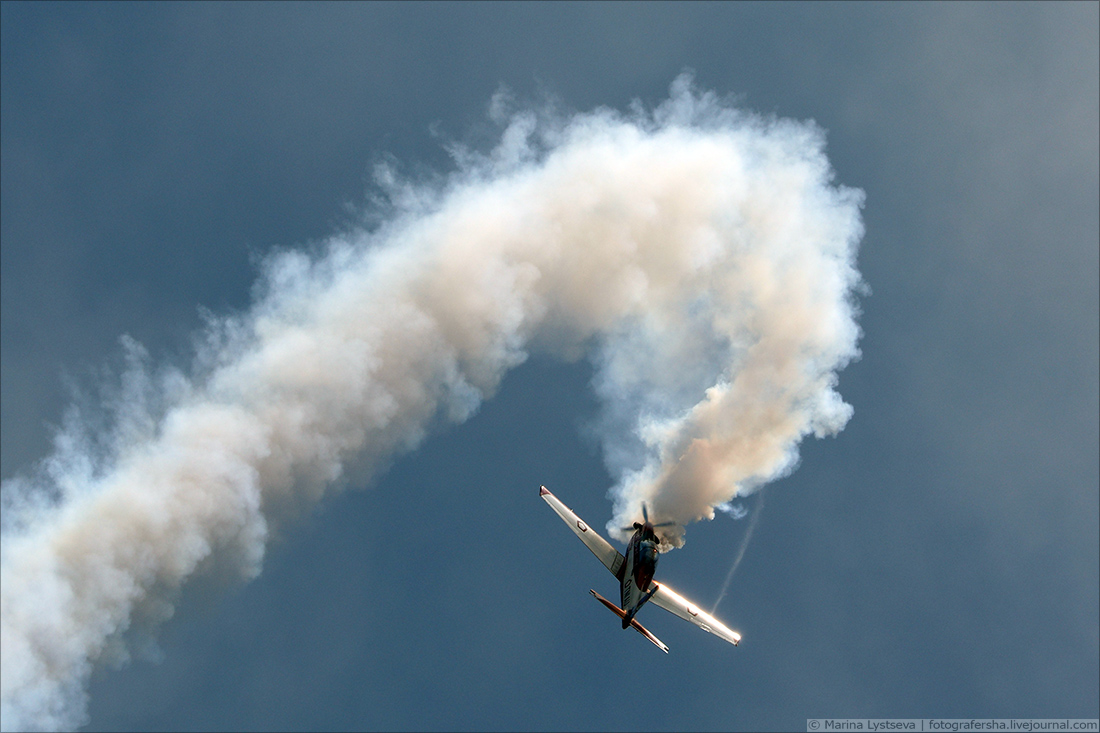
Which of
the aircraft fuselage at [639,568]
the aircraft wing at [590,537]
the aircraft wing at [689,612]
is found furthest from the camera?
the aircraft wing at [590,537]

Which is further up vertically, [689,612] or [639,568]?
[689,612]

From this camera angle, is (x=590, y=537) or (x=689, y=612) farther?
(x=590, y=537)

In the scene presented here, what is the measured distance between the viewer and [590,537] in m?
56.8

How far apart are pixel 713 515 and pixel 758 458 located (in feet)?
16.6

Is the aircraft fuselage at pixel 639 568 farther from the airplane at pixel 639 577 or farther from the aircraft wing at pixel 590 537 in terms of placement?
the aircraft wing at pixel 590 537

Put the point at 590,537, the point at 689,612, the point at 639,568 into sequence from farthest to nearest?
1. the point at 590,537
2. the point at 689,612
3. the point at 639,568

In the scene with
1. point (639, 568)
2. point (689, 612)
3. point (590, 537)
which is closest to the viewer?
point (639, 568)

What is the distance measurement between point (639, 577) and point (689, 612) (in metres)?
6.54

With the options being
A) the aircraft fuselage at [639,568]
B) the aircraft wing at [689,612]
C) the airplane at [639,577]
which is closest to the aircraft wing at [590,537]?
the airplane at [639,577]

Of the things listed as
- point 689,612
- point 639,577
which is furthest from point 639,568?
point 689,612

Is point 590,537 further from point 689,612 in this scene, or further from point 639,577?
point 689,612

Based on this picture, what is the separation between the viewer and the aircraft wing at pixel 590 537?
5616cm

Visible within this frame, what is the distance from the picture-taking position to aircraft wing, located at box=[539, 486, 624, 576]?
184 ft

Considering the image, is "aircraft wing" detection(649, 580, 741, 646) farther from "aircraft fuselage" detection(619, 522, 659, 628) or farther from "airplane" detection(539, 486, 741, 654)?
"aircraft fuselage" detection(619, 522, 659, 628)
